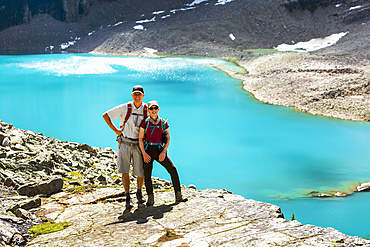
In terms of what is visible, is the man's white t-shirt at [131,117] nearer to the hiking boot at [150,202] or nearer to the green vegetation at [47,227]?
the hiking boot at [150,202]

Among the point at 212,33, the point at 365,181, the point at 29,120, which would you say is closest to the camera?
the point at 365,181

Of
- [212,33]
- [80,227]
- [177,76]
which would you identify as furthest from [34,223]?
[212,33]

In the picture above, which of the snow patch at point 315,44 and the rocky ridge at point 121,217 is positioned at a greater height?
the snow patch at point 315,44

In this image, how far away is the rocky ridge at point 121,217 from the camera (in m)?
6.21

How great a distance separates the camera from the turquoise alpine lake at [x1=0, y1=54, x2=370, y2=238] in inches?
586

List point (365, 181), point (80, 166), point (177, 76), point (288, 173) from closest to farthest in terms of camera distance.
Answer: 1. point (80, 166)
2. point (365, 181)
3. point (288, 173)
4. point (177, 76)

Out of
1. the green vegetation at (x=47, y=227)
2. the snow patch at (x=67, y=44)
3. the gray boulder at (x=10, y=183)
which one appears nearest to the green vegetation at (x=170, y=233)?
the green vegetation at (x=47, y=227)

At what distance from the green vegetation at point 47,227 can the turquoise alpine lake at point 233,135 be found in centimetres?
827

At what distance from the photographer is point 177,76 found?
50719 millimetres

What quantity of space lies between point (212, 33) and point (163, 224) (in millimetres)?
90136

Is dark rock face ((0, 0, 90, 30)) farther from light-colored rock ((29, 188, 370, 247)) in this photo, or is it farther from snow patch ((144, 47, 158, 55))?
light-colored rock ((29, 188, 370, 247))

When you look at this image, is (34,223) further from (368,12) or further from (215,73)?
(368,12)

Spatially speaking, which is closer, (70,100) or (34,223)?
(34,223)

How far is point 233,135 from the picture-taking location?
24141mm
